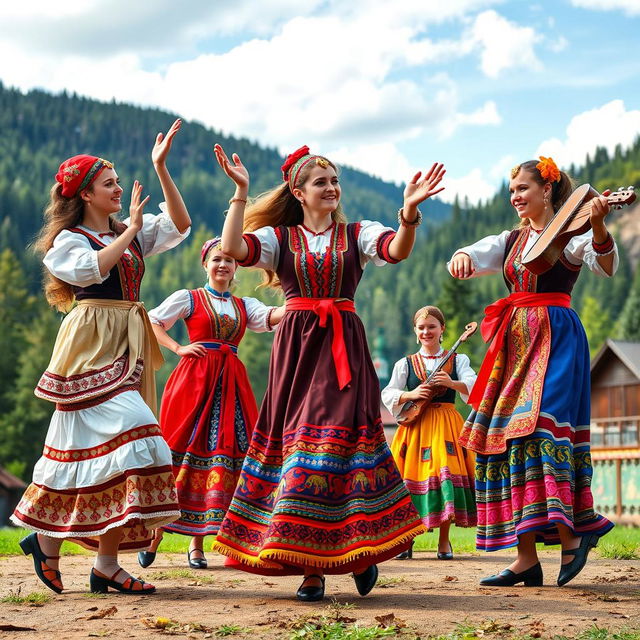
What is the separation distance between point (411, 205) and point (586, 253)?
1.24 meters

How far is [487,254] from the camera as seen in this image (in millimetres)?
6086

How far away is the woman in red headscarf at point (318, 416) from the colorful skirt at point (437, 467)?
3.04 metres

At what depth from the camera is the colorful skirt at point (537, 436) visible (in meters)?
5.63

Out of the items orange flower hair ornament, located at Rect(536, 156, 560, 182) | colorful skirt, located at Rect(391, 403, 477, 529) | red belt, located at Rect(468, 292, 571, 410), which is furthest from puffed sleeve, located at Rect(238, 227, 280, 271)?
colorful skirt, located at Rect(391, 403, 477, 529)

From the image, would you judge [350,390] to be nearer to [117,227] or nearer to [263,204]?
[263,204]

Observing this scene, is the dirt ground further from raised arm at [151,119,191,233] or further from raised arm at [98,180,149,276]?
raised arm at [151,119,191,233]

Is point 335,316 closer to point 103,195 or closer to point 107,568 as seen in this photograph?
point 103,195

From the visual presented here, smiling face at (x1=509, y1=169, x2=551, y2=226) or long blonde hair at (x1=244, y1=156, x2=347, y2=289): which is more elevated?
smiling face at (x1=509, y1=169, x2=551, y2=226)

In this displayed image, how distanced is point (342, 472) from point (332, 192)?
1.59 m

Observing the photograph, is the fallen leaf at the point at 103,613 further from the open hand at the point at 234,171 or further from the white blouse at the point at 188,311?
the white blouse at the point at 188,311

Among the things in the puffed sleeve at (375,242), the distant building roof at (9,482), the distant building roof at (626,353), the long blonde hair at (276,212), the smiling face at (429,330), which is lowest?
the distant building roof at (9,482)

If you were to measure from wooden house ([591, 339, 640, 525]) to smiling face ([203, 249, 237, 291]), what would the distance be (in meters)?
18.4

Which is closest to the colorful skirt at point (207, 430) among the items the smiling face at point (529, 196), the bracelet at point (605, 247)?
the smiling face at point (529, 196)

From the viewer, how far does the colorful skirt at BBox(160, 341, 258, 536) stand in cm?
742
